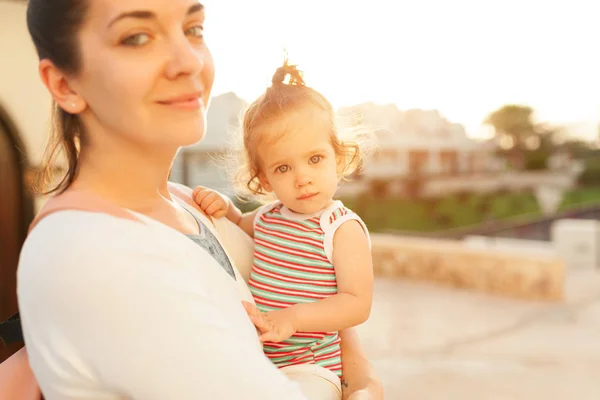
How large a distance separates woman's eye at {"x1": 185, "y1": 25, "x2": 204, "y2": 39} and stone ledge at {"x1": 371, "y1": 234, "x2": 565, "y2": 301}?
7.76 m

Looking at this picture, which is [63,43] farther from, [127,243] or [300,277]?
[300,277]

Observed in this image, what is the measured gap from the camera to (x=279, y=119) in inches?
62.6

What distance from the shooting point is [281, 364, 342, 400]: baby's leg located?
4.50 ft

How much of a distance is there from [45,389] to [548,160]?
37.7m

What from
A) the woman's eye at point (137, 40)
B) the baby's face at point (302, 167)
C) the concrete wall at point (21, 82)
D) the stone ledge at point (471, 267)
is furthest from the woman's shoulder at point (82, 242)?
the stone ledge at point (471, 267)

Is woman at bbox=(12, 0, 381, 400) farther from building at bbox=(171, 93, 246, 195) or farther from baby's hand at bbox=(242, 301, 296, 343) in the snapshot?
building at bbox=(171, 93, 246, 195)

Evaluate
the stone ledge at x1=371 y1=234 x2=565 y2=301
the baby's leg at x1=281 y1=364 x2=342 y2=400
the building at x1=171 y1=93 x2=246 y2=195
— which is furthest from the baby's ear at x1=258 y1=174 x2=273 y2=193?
the stone ledge at x1=371 y1=234 x2=565 y2=301

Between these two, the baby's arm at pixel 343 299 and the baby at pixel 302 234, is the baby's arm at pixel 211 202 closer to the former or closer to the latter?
the baby at pixel 302 234

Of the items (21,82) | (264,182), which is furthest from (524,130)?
(264,182)

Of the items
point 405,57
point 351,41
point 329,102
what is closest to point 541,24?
point 405,57

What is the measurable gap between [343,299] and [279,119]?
1.52ft

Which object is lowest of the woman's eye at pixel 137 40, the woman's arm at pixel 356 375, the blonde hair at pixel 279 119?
the woman's arm at pixel 356 375

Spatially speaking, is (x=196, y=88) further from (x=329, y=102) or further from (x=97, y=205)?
(x=329, y=102)

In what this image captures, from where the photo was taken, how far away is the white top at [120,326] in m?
0.94
